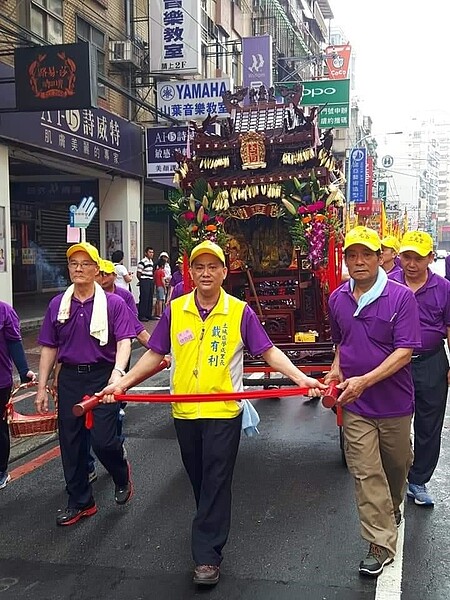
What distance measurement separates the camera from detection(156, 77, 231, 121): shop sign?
16.8 meters

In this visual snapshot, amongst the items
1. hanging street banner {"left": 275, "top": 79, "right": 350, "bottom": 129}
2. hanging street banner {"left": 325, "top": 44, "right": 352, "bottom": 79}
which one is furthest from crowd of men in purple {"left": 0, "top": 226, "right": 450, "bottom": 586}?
hanging street banner {"left": 325, "top": 44, "right": 352, "bottom": 79}

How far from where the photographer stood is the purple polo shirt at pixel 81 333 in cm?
454

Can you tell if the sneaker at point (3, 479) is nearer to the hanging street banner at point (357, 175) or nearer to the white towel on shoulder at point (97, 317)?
the white towel on shoulder at point (97, 317)

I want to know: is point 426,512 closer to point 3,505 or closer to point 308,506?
point 308,506

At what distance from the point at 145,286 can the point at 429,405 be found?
40.8 ft

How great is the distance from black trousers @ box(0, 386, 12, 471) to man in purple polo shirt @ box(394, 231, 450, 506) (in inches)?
122

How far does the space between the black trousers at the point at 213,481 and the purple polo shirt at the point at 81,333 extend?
3.42ft

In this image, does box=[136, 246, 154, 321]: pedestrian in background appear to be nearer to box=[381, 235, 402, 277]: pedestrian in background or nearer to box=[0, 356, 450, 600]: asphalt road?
box=[381, 235, 402, 277]: pedestrian in background

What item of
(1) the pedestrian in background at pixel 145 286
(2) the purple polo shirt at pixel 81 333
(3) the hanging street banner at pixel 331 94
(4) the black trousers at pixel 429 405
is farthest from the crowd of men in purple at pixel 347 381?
(3) the hanging street banner at pixel 331 94

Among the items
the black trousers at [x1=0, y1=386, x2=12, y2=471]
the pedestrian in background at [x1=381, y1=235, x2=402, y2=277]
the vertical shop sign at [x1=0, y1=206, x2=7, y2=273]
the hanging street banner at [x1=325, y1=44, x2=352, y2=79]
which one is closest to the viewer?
the black trousers at [x1=0, y1=386, x2=12, y2=471]

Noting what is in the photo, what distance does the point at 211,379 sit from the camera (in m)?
3.73

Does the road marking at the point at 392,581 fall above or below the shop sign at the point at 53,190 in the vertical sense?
below

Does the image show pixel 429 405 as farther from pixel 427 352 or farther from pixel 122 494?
pixel 122 494

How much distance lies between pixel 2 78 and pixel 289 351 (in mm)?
7690
